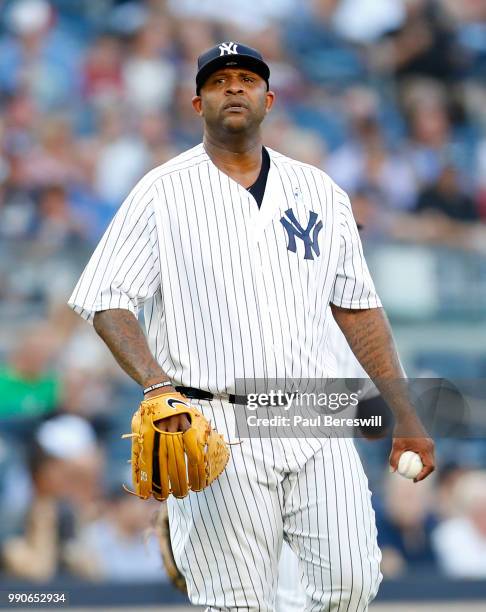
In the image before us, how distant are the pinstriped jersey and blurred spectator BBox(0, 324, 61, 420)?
3.92m

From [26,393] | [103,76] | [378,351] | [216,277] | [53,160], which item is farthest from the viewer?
[103,76]

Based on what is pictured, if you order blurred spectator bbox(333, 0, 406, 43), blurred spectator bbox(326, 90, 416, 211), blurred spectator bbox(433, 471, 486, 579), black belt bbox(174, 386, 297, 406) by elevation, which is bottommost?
blurred spectator bbox(433, 471, 486, 579)

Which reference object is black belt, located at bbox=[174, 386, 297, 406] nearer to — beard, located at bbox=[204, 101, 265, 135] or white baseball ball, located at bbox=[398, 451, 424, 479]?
white baseball ball, located at bbox=[398, 451, 424, 479]

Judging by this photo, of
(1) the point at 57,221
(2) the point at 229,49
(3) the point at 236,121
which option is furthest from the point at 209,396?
(1) the point at 57,221

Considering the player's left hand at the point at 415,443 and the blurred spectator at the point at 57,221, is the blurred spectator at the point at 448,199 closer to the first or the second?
the blurred spectator at the point at 57,221

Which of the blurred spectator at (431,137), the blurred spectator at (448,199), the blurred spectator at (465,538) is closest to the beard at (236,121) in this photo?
the blurred spectator at (465,538)

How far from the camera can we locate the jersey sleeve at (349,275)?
3734 mm

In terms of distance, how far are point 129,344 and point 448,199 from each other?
18.9 ft

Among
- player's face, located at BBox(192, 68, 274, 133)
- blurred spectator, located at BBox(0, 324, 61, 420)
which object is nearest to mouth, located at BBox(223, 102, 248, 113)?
player's face, located at BBox(192, 68, 274, 133)

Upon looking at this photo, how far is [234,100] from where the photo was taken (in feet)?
11.7

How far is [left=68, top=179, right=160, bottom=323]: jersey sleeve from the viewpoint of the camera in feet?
11.3

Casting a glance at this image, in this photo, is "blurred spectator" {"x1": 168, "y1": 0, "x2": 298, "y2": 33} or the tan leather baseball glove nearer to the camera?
the tan leather baseball glove

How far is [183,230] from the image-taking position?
11.5 feet

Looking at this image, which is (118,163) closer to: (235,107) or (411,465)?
(235,107)
